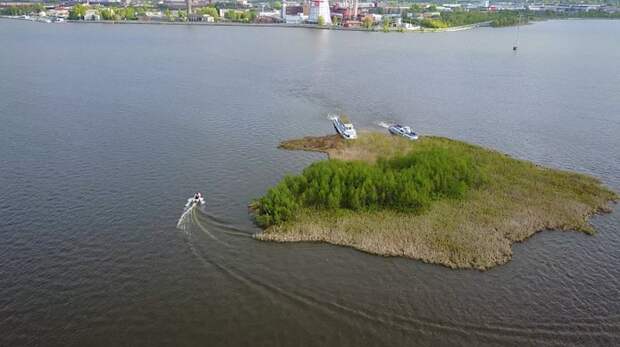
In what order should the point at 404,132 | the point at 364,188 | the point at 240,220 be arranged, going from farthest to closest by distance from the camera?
the point at 404,132 < the point at 364,188 < the point at 240,220

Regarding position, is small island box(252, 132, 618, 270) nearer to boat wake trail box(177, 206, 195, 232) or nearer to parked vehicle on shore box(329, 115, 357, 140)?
boat wake trail box(177, 206, 195, 232)

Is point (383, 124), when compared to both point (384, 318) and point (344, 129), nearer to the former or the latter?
point (344, 129)

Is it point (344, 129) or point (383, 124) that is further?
point (383, 124)

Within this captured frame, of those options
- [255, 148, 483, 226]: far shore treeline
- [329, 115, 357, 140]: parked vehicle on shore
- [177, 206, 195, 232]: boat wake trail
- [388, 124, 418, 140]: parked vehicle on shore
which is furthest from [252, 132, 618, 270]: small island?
[329, 115, 357, 140]: parked vehicle on shore

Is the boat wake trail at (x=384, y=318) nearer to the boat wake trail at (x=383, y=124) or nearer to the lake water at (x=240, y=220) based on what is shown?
the lake water at (x=240, y=220)

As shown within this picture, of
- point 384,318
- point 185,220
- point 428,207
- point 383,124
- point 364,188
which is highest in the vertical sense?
point 383,124

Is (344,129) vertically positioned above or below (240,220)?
above

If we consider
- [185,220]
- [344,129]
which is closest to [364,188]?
[185,220]

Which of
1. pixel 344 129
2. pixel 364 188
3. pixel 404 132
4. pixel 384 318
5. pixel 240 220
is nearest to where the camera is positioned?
pixel 384 318
